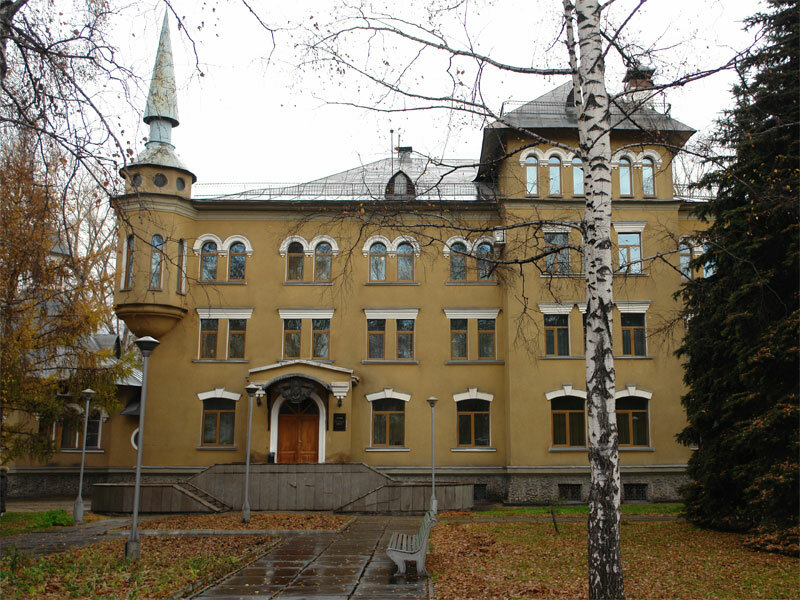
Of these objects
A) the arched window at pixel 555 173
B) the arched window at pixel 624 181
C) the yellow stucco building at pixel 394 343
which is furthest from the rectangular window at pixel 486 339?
the arched window at pixel 624 181

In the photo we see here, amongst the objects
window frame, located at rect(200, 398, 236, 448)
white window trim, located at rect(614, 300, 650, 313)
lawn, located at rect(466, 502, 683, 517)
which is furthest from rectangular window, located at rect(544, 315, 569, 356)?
window frame, located at rect(200, 398, 236, 448)

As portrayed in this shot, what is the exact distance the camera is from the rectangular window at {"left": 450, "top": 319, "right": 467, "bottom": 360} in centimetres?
2659

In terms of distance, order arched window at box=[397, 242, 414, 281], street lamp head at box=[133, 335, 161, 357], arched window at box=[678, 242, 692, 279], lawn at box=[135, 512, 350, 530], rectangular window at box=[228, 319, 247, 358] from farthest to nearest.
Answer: arched window at box=[397, 242, 414, 281] < rectangular window at box=[228, 319, 247, 358] < lawn at box=[135, 512, 350, 530] < street lamp head at box=[133, 335, 161, 357] < arched window at box=[678, 242, 692, 279]

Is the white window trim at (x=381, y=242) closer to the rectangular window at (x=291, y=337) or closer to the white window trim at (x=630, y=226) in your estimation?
the rectangular window at (x=291, y=337)

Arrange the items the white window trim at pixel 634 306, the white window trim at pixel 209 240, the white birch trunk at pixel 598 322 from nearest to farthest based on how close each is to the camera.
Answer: the white birch trunk at pixel 598 322, the white window trim at pixel 634 306, the white window trim at pixel 209 240

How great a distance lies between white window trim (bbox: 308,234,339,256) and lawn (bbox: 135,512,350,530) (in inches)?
387

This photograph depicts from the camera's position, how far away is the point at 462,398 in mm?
26016

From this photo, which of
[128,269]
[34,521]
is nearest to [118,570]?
[34,521]

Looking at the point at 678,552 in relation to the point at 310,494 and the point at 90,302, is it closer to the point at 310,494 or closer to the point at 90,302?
the point at 310,494

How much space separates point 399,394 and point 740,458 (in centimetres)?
1306

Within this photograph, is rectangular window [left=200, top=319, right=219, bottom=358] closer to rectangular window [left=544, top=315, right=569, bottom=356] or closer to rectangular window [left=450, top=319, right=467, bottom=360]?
rectangular window [left=450, top=319, right=467, bottom=360]

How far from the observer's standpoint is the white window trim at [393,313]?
2655 centimetres

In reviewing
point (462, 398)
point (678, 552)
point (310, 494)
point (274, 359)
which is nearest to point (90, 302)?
point (274, 359)

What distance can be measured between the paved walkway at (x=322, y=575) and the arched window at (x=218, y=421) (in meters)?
10.7
